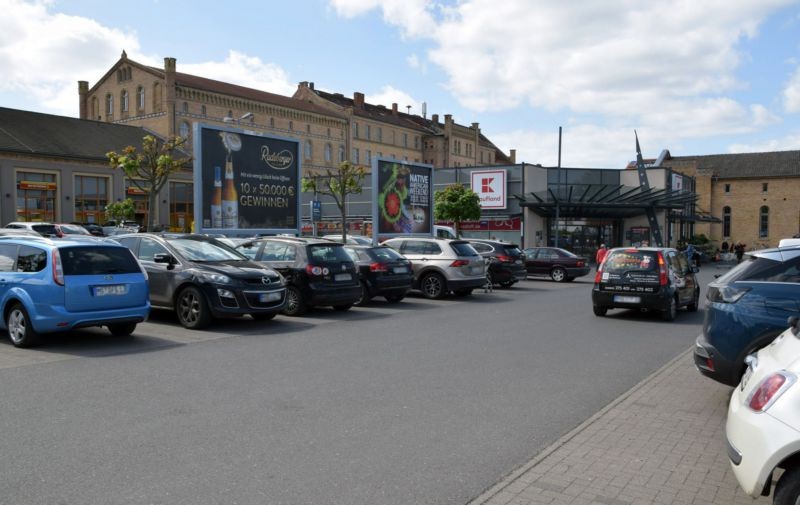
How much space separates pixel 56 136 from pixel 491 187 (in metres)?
30.9

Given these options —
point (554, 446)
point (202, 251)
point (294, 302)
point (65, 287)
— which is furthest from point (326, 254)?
point (554, 446)

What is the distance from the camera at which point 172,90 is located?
60844mm

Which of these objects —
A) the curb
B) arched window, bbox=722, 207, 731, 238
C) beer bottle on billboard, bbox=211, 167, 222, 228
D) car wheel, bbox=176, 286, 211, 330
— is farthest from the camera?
arched window, bbox=722, 207, 731, 238

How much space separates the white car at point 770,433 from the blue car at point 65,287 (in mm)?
8399

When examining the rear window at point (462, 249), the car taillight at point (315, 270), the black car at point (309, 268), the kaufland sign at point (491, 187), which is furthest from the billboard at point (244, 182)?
the kaufland sign at point (491, 187)

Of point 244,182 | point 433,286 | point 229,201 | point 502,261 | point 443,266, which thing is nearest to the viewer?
point 443,266

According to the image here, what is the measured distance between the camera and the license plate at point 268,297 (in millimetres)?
11617

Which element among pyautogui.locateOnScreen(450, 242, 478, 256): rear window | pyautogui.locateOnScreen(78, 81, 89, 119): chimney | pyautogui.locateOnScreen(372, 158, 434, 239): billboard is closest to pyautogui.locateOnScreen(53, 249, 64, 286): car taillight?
pyautogui.locateOnScreen(450, 242, 478, 256): rear window

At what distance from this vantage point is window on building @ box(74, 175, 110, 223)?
46656 millimetres

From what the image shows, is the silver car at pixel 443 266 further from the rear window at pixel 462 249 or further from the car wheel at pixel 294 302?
the car wheel at pixel 294 302

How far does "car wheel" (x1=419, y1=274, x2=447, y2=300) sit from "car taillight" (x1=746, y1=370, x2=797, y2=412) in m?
14.3

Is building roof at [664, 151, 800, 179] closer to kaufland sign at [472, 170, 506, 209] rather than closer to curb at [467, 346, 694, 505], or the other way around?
kaufland sign at [472, 170, 506, 209]

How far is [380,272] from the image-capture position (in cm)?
1581

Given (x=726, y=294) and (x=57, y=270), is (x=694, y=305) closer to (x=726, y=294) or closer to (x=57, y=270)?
(x=726, y=294)
